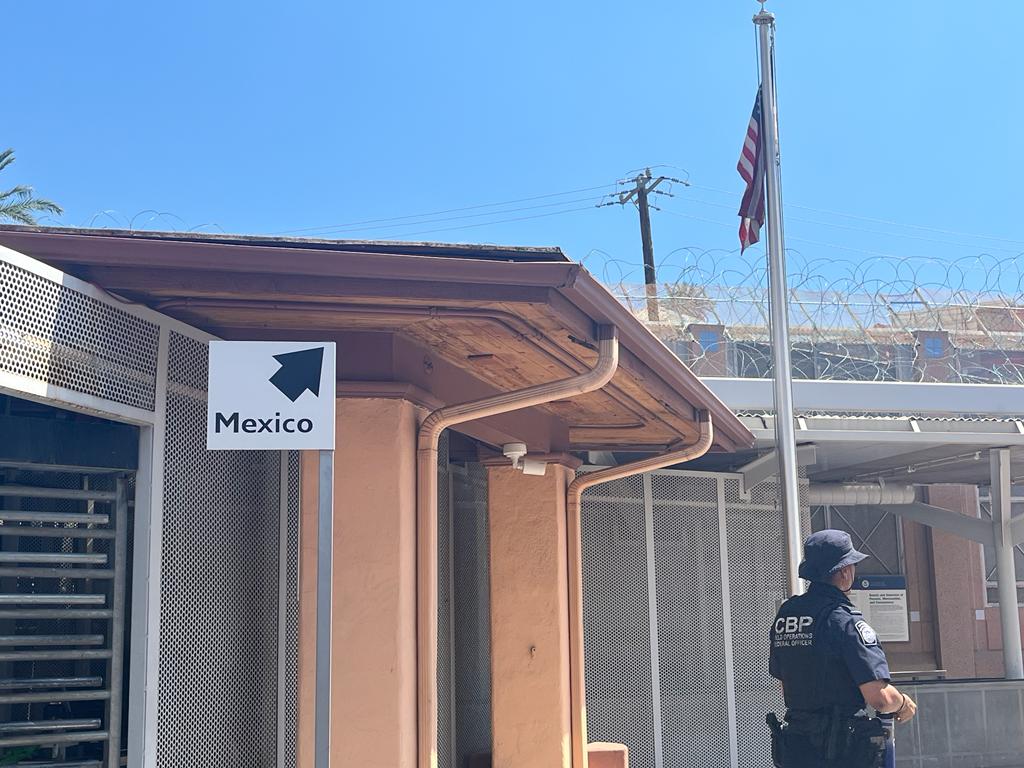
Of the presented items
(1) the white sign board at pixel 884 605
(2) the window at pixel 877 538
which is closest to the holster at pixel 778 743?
(1) the white sign board at pixel 884 605

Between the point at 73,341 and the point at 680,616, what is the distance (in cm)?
785

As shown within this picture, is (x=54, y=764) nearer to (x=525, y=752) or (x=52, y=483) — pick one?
(x=52, y=483)

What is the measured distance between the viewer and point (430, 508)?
628 cm

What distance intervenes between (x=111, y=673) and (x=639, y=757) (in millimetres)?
6826

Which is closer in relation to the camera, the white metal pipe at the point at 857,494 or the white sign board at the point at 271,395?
the white sign board at the point at 271,395

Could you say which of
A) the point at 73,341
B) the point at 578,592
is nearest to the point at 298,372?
the point at 73,341

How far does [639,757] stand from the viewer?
10.9 metres

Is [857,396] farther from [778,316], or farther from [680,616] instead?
[680,616]

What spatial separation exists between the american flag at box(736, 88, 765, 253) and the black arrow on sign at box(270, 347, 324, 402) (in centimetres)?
625

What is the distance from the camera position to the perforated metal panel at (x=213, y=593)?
5055 millimetres

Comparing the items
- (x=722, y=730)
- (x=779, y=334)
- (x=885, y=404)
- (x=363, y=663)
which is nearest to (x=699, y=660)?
(x=722, y=730)

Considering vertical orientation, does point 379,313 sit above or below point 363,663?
above

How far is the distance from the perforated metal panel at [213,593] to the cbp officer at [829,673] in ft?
7.68

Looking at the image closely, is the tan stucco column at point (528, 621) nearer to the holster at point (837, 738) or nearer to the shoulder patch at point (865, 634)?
the holster at point (837, 738)
